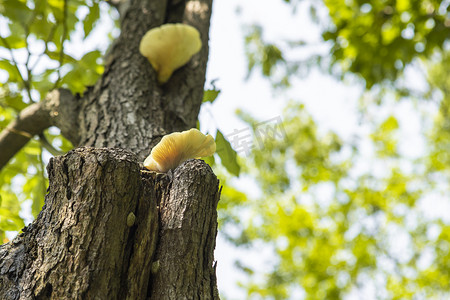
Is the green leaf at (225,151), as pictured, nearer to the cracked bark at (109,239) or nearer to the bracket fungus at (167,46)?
the bracket fungus at (167,46)

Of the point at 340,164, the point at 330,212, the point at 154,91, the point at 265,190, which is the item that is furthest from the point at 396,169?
the point at 154,91

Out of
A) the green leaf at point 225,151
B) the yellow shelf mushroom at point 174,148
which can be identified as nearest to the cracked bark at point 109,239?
the yellow shelf mushroom at point 174,148

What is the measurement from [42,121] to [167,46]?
2.59 feet

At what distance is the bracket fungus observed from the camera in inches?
77.0

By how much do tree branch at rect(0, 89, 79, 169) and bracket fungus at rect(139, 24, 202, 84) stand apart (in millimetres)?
458

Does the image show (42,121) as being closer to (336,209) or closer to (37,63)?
(37,63)

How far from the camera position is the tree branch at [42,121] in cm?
187

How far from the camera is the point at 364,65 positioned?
154 inches

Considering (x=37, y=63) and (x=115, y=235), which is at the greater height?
(x=37, y=63)

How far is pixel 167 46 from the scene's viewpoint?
1981 millimetres

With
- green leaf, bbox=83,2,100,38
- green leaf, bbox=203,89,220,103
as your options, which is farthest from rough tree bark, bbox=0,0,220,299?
green leaf, bbox=83,2,100,38

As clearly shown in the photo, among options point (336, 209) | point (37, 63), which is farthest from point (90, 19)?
point (336, 209)

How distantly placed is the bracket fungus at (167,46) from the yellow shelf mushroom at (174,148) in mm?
805

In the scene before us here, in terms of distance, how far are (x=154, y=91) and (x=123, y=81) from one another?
0.52 ft
